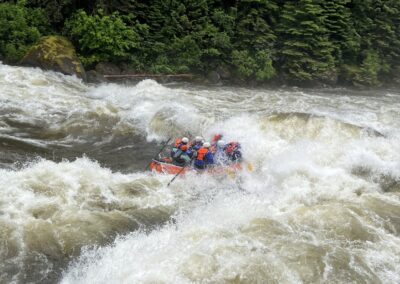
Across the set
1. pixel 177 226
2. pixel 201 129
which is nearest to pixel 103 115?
pixel 201 129

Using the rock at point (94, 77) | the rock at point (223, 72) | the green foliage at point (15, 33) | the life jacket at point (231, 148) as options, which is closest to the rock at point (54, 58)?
the rock at point (94, 77)

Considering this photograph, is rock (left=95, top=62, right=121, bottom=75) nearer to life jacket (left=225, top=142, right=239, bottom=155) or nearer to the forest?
the forest

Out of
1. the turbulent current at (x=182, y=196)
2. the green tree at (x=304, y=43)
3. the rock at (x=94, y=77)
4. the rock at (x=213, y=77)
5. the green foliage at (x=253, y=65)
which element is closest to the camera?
the turbulent current at (x=182, y=196)

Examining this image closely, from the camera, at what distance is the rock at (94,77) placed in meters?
16.4

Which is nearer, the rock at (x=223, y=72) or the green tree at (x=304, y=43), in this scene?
the rock at (x=223, y=72)

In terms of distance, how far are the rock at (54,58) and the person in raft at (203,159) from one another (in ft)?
26.4

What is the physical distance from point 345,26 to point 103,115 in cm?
1444

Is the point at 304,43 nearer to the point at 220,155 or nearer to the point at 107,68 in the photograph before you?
the point at 107,68

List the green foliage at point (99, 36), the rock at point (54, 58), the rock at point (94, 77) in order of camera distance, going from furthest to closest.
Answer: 1. the green foliage at point (99, 36)
2. the rock at point (94, 77)
3. the rock at point (54, 58)

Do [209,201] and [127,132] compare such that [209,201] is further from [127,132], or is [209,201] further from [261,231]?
[127,132]

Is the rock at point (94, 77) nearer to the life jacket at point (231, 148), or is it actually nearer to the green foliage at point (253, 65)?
the green foliage at point (253, 65)

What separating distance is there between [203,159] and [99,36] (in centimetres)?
935

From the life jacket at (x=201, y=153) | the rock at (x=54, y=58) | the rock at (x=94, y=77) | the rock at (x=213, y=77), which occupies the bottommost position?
the rock at (x=213, y=77)

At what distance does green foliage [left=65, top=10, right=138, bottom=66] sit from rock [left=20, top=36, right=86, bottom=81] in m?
0.81
